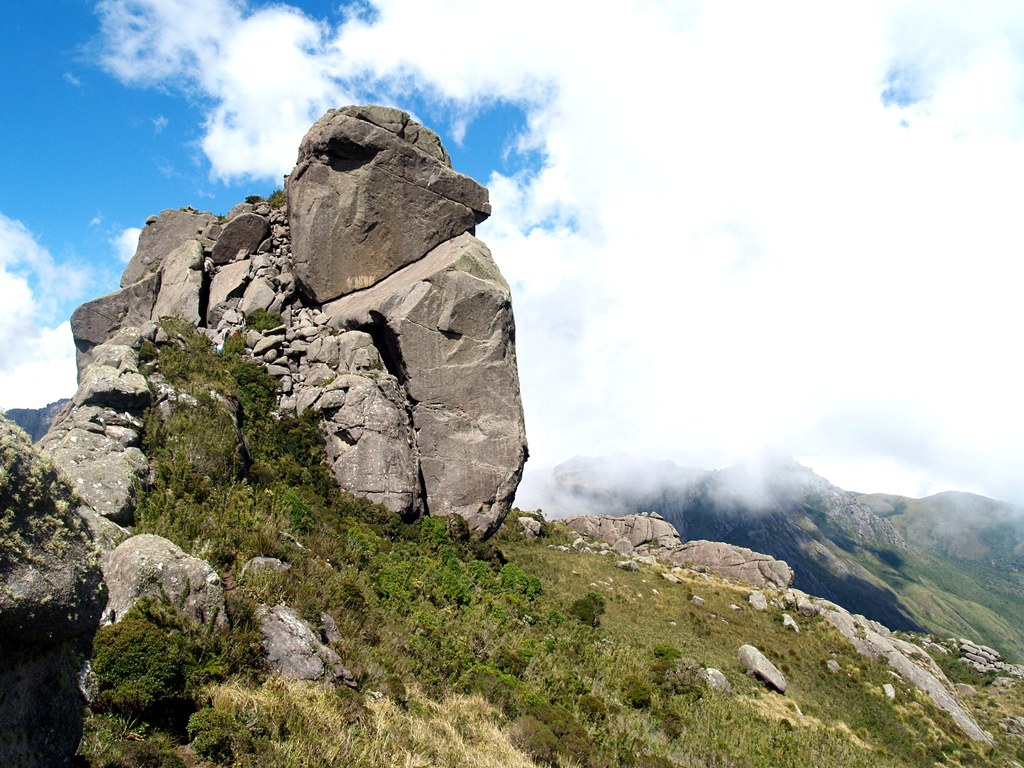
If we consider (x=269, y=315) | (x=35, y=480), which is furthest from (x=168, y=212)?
(x=35, y=480)

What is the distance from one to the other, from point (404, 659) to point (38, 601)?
11052 millimetres

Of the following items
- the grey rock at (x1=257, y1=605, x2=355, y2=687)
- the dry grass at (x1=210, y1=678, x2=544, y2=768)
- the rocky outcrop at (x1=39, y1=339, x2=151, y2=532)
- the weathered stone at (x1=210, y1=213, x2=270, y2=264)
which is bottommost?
the dry grass at (x1=210, y1=678, x2=544, y2=768)

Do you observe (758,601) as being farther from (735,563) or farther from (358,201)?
(358,201)

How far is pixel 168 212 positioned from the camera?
41188mm

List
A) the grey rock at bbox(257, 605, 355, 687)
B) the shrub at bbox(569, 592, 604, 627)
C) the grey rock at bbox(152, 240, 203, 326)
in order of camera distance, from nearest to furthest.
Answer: the grey rock at bbox(257, 605, 355, 687)
the shrub at bbox(569, 592, 604, 627)
the grey rock at bbox(152, 240, 203, 326)

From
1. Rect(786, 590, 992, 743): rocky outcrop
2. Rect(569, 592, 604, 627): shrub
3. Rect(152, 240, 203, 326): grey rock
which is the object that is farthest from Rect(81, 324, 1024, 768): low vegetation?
Rect(152, 240, 203, 326): grey rock

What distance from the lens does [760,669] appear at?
99.0 ft

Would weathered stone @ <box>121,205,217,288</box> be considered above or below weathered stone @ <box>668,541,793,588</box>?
above

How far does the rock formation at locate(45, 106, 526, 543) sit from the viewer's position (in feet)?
95.3

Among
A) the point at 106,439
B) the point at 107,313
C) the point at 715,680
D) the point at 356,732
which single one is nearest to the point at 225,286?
the point at 107,313

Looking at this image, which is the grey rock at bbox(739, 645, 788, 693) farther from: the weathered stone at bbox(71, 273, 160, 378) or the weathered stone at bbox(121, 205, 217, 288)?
the weathered stone at bbox(121, 205, 217, 288)

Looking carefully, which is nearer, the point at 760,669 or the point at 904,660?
the point at 760,669

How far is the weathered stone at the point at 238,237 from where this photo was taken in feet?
121

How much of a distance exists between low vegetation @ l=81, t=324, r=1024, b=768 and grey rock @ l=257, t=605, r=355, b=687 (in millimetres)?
371
